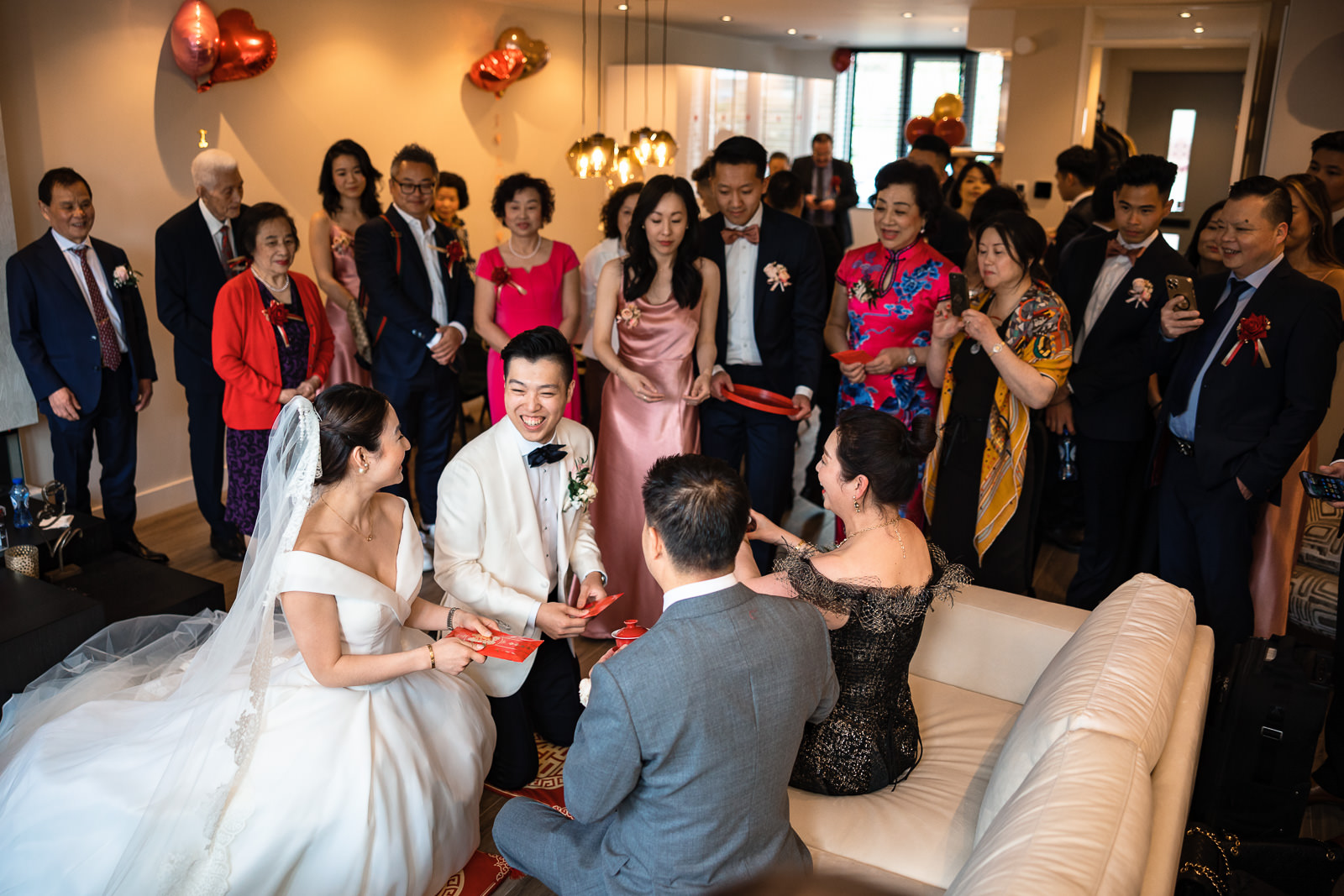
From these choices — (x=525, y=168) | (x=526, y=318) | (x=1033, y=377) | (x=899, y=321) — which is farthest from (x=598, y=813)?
(x=525, y=168)

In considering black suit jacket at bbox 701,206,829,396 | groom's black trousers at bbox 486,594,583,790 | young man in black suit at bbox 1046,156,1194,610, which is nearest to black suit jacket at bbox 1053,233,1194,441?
young man in black suit at bbox 1046,156,1194,610

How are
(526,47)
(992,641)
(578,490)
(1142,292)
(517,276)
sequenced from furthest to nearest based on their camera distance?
(526,47) < (517,276) < (1142,292) < (578,490) < (992,641)

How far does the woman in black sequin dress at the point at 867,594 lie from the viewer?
233 centimetres

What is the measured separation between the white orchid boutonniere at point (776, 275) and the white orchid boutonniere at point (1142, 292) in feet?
4.30

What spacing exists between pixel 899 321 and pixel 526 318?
1678mm

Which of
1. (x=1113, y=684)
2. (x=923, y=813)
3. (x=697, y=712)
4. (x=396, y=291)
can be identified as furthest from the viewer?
(x=396, y=291)

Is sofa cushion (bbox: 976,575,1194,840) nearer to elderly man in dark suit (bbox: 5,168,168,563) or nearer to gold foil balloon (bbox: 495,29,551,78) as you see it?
elderly man in dark suit (bbox: 5,168,168,563)

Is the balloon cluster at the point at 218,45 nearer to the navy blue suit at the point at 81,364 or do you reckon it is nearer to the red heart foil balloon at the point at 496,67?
the navy blue suit at the point at 81,364

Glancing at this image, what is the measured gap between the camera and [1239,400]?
10.8ft

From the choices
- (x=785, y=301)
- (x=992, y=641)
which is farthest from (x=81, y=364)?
(x=992, y=641)

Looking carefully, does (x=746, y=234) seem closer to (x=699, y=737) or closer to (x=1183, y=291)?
(x=1183, y=291)

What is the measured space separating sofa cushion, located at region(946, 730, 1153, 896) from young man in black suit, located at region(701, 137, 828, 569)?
7.01ft

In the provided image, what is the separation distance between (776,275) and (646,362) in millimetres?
611

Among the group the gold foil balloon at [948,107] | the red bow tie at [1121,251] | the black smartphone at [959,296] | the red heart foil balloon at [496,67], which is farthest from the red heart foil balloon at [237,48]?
the gold foil balloon at [948,107]
